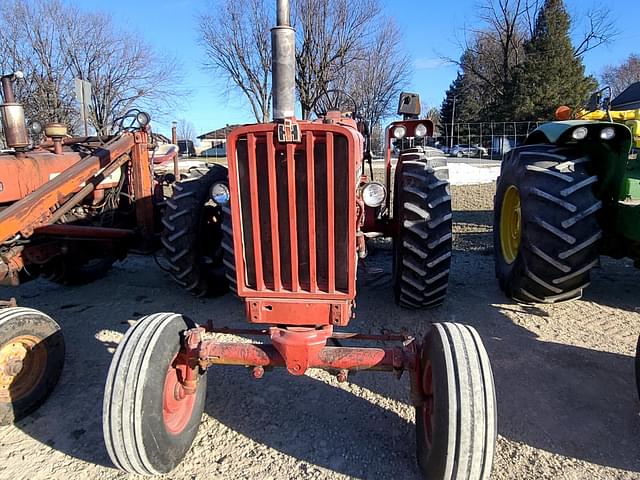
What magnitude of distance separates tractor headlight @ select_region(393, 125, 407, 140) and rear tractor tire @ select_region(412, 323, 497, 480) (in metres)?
2.38

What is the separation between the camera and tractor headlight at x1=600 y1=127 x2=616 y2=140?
3.50 metres

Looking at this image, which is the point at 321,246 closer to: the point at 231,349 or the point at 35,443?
the point at 231,349

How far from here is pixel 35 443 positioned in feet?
8.70

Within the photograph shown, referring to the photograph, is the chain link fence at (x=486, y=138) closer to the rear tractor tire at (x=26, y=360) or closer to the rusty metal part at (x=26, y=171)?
the rusty metal part at (x=26, y=171)

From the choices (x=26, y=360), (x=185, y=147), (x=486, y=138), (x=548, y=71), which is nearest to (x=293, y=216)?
(x=26, y=360)

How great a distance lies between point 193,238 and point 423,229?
207 cm

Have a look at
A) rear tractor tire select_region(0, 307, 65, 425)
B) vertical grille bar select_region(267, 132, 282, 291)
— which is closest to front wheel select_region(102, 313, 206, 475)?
vertical grille bar select_region(267, 132, 282, 291)

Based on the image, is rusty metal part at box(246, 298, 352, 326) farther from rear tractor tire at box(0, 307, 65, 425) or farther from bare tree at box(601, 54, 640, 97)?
bare tree at box(601, 54, 640, 97)

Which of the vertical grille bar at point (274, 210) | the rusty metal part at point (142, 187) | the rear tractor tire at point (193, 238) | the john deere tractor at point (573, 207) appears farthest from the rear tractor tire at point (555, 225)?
the rusty metal part at point (142, 187)

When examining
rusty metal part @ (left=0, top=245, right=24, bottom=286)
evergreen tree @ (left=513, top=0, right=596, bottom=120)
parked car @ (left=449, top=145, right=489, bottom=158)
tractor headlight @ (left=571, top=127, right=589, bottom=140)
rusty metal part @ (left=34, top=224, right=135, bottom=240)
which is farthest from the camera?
parked car @ (left=449, top=145, right=489, bottom=158)

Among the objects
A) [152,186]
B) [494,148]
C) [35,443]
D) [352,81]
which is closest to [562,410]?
[35,443]

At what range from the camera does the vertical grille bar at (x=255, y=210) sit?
2.14 metres

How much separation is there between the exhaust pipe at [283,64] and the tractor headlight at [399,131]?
2.21 meters

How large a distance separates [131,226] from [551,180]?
4.19 m
